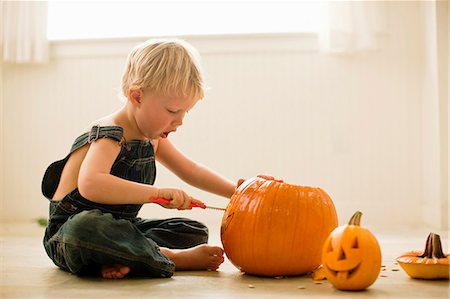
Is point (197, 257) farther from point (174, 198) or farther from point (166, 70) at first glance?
point (166, 70)

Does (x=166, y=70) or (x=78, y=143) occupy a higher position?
(x=166, y=70)

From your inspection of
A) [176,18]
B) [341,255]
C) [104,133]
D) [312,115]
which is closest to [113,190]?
[104,133]

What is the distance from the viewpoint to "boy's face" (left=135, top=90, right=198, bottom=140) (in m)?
1.58

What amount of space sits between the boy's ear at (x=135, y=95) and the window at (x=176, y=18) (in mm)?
1536

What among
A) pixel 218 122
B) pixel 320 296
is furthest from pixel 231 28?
pixel 320 296

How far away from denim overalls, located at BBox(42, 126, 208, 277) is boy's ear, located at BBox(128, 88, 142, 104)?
10 centimetres

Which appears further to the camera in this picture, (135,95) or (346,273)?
(135,95)

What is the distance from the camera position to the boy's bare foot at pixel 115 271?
1.48 m

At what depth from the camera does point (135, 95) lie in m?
1.62

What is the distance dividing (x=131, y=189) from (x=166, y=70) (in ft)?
1.01

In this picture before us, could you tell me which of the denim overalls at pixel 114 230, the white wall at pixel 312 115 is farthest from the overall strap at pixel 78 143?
the white wall at pixel 312 115

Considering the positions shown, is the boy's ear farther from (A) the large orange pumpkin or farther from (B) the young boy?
(A) the large orange pumpkin

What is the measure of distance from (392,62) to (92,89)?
1.39m

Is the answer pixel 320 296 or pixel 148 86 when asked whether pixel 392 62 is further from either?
pixel 320 296
